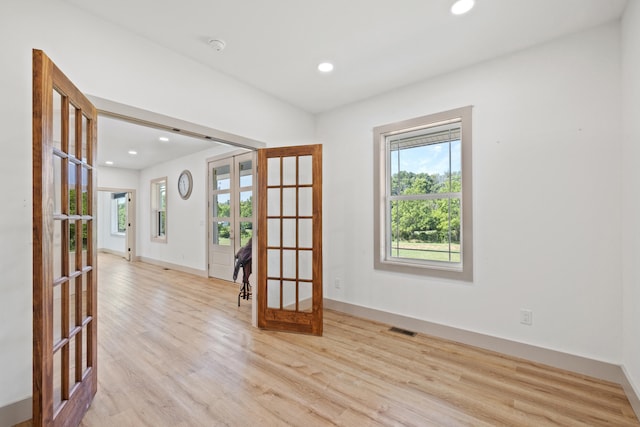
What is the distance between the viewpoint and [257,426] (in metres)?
1.69

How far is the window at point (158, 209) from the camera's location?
24.1ft

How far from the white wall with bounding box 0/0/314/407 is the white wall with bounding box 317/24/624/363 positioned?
2.44m

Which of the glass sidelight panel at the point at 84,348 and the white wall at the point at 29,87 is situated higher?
the white wall at the point at 29,87

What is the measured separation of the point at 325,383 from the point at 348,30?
2750 millimetres

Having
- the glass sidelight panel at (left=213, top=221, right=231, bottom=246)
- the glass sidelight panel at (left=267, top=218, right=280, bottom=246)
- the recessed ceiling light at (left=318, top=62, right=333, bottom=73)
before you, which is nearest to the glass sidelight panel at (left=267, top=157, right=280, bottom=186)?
the glass sidelight panel at (left=267, top=218, right=280, bottom=246)

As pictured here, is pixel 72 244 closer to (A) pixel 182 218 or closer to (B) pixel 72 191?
(B) pixel 72 191

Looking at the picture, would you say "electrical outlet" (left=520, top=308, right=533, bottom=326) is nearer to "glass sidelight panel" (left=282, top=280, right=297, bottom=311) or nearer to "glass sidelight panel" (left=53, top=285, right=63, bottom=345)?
"glass sidelight panel" (left=282, top=280, right=297, bottom=311)

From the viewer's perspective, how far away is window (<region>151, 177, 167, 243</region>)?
290 inches

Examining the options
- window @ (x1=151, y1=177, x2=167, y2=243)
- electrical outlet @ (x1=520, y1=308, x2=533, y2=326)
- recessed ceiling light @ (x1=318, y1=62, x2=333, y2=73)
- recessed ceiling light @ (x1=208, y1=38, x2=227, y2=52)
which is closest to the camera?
recessed ceiling light @ (x1=208, y1=38, x2=227, y2=52)

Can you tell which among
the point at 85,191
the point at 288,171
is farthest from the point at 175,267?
the point at 85,191

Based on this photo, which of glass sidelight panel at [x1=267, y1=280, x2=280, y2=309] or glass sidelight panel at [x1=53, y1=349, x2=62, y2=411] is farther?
glass sidelight panel at [x1=267, y1=280, x2=280, y2=309]

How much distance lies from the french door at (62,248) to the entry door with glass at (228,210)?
11.0 feet

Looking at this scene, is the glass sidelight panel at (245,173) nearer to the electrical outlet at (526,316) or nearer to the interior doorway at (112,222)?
the electrical outlet at (526,316)

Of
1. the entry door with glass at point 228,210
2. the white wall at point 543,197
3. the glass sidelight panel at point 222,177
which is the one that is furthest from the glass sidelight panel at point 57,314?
the glass sidelight panel at point 222,177
